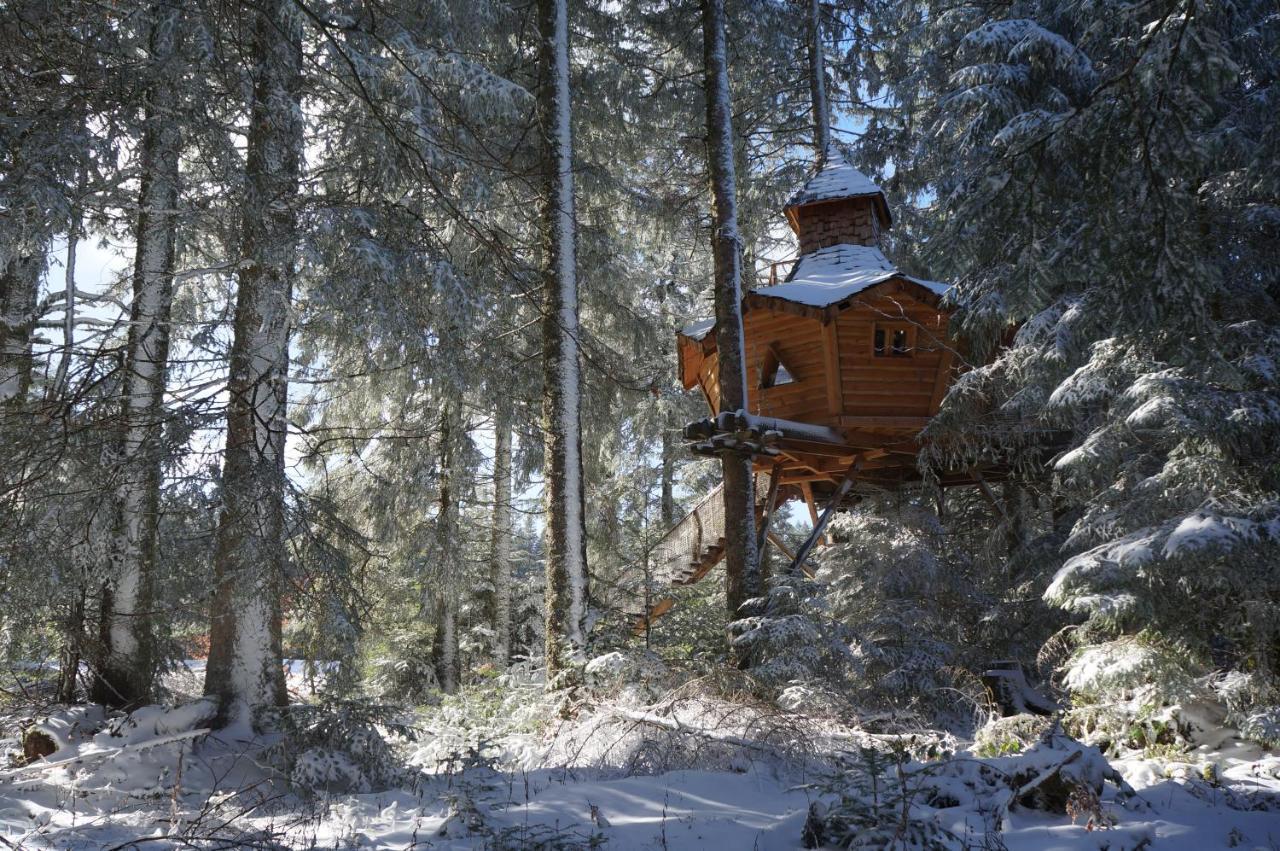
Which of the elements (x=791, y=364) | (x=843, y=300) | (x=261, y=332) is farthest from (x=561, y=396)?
(x=791, y=364)

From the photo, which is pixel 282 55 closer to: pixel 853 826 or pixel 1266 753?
pixel 853 826

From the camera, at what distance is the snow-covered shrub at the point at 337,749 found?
5.95 metres

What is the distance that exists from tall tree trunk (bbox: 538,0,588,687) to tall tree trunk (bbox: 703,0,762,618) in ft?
6.53

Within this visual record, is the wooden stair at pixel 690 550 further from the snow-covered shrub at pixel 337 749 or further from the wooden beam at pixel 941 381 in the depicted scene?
the snow-covered shrub at pixel 337 749

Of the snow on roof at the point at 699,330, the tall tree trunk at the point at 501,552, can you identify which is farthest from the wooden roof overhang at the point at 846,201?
the tall tree trunk at the point at 501,552

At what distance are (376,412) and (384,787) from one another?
30.6 ft

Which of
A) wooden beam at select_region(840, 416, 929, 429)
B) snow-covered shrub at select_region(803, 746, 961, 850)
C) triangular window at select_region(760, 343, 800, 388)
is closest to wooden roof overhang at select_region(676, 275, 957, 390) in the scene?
triangular window at select_region(760, 343, 800, 388)

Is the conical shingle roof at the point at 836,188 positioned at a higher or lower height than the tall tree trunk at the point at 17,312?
higher

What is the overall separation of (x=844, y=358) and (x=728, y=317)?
2860 mm

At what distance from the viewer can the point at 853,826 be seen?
363 centimetres

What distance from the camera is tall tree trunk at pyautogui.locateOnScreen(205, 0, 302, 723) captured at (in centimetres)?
622

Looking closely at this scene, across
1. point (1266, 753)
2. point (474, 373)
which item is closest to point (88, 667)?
point (474, 373)

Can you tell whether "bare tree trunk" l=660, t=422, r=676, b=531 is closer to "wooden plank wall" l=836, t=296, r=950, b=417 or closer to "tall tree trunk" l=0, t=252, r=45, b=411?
"wooden plank wall" l=836, t=296, r=950, b=417

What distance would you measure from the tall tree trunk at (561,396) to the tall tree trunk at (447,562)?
2.00 m
